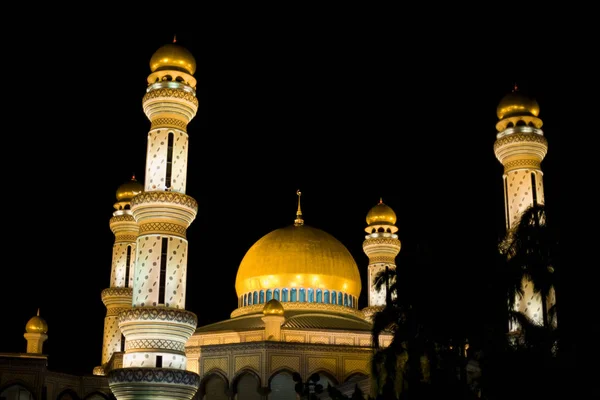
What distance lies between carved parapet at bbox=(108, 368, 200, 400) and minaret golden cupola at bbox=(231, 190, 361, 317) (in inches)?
431

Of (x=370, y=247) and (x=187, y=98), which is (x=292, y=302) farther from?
(x=187, y=98)

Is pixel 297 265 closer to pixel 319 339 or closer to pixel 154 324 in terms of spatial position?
pixel 319 339

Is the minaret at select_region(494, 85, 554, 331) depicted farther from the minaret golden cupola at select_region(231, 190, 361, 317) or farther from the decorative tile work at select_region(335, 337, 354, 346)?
the minaret golden cupola at select_region(231, 190, 361, 317)

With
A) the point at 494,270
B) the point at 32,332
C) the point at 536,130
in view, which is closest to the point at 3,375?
the point at 32,332

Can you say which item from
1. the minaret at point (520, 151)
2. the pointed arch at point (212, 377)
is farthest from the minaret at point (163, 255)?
the minaret at point (520, 151)

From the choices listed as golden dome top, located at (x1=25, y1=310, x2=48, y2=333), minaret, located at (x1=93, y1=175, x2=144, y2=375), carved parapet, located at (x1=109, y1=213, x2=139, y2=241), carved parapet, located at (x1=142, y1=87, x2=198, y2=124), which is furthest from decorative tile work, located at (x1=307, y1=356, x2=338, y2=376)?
golden dome top, located at (x1=25, y1=310, x2=48, y2=333)

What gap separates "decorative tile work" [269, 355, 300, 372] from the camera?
2952 centimetres

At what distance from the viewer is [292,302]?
33.6 m

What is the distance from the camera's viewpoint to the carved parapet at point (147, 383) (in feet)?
73.9

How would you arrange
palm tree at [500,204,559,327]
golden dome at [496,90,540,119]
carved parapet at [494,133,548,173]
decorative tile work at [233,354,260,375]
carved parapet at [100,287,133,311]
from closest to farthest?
palm tree at [500,204,559,327]
carved parapet at [494,133,548,173]
golden dome at [496,90,540,119]
decorative tile work at [233,354,260,375]
carved parapet at [100,287,133,311]

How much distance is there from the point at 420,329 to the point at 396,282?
63.3 inches

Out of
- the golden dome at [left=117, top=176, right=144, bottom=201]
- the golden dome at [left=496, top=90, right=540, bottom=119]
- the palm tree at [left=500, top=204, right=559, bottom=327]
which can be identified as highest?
the golden dome at [left=496, top=90, right=540, bottom=119]

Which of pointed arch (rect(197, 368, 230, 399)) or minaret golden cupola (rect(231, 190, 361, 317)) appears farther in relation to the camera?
minaret golden cupola (rect(231, 190, 361, 317))

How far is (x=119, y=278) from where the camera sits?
33219 mm
